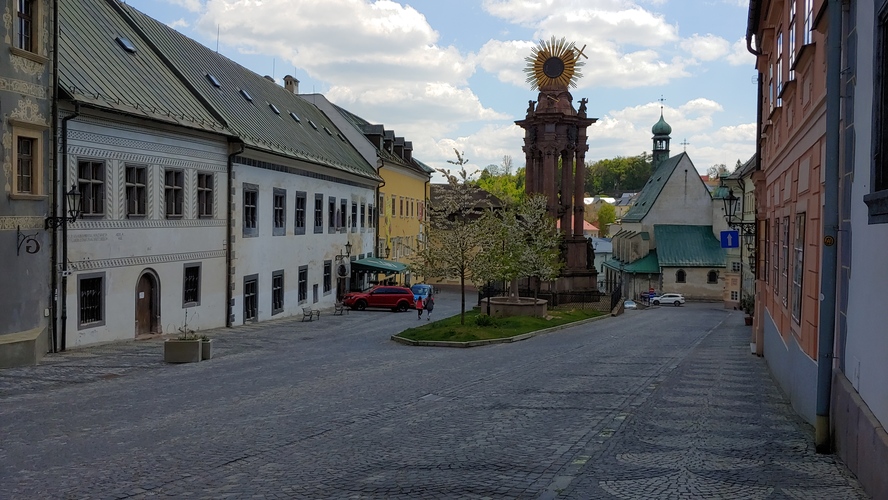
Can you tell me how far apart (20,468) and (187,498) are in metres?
2.64

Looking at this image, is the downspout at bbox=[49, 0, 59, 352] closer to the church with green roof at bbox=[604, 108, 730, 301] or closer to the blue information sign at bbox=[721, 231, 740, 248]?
the blue information sign at bbox=[721, 231, 740, 248]

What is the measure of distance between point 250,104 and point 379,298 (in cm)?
1185

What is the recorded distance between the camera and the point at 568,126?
47906 mm

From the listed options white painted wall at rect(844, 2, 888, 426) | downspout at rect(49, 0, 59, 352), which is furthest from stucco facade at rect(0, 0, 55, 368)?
white painted wall at rect(844, 2, 888, 426)

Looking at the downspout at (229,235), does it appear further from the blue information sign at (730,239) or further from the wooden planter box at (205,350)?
the blue information sign at (730,239)

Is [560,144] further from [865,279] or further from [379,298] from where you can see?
[865,279]

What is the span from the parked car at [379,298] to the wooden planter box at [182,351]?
22.0 meters

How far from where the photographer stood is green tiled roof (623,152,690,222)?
272 feet

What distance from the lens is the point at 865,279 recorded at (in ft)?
25.7

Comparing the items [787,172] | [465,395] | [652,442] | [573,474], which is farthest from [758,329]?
[573,474]

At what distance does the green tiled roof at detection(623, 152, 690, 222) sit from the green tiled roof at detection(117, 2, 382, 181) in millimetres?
41074

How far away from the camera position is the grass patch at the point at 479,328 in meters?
27.5

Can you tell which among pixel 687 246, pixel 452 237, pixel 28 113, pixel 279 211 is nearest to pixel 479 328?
pixel 452 237

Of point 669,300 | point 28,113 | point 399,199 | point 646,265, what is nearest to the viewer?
point 28,113
